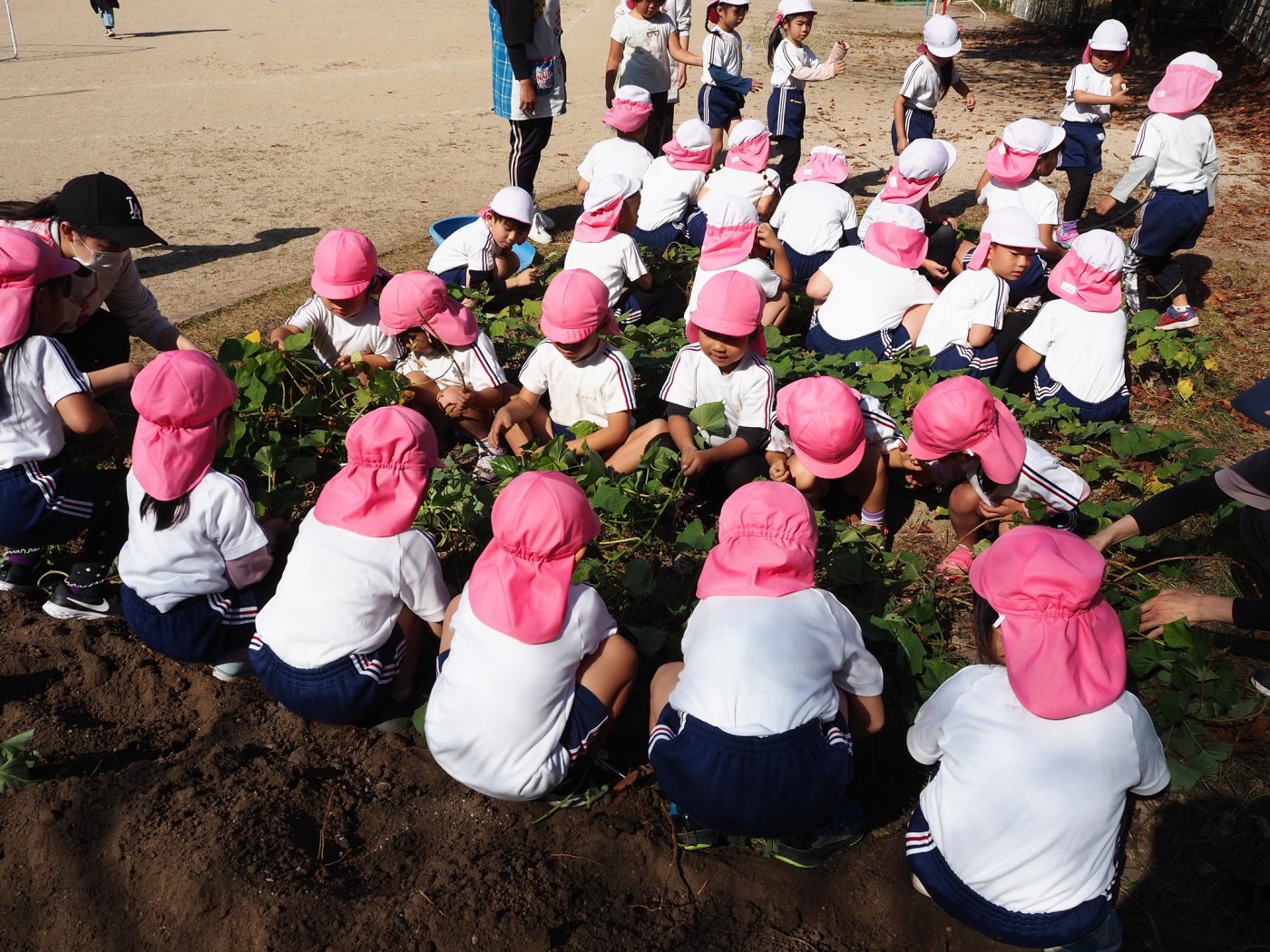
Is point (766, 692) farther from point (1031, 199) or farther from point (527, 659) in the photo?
point (1031, 199)

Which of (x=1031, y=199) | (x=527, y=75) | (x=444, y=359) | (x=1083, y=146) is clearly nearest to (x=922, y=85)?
(x=1083, y=146)

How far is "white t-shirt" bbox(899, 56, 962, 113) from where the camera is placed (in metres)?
7.44

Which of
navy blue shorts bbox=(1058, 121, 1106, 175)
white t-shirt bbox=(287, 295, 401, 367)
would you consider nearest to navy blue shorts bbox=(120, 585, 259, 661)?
white t-shirt bbox=(287, 295, 401, 367)

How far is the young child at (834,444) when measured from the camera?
3.52m

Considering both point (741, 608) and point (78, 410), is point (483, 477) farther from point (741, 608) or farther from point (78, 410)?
point (741, 608)

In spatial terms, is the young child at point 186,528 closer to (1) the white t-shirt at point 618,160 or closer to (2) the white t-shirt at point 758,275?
(2) the white t-shirt at point 758,275

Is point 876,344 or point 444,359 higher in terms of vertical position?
point 444,359

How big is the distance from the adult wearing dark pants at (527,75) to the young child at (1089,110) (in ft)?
12.1

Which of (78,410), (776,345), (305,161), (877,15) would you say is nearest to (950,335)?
(776,345)

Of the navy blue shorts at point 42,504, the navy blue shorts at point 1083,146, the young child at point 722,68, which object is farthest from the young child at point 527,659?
the navy blue shorts at point 1083,146

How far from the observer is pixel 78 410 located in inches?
136

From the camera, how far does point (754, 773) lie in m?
2.36

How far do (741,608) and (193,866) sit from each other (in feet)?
5.19

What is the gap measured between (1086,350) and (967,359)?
52cm
